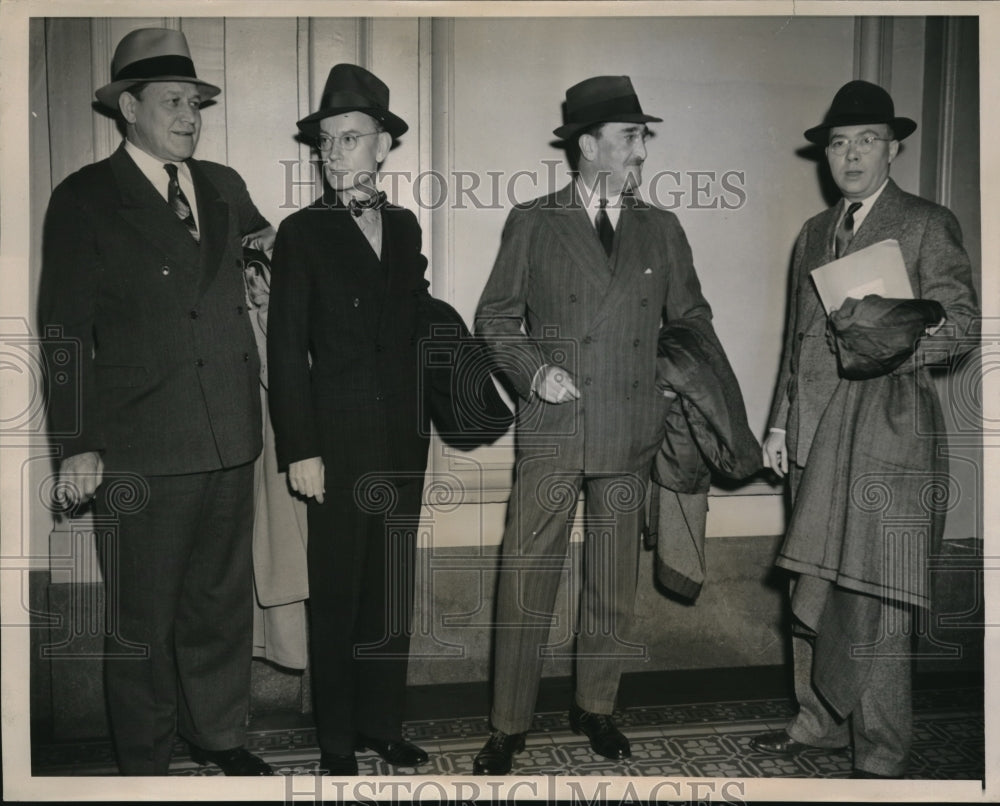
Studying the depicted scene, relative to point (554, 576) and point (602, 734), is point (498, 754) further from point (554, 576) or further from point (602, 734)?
point (554, 576)

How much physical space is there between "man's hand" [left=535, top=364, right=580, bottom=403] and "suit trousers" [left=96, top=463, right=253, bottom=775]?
2.91 feet

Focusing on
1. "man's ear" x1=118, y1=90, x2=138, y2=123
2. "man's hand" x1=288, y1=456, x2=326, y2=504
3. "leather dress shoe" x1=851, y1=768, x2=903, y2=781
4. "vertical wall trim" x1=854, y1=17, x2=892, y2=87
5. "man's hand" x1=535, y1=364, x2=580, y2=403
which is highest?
"vertical wall trim" x1=854, y1=17, x2=892, y2=87

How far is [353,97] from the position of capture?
2.91m

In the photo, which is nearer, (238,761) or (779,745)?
(238,761)

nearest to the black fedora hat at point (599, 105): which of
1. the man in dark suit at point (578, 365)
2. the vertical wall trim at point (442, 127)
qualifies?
the man in dark suit at point (578, 365)

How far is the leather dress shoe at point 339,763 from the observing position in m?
2.93

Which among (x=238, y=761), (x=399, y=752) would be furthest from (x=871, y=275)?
(x=238, y=761)

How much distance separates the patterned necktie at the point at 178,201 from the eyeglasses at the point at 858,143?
1.88m

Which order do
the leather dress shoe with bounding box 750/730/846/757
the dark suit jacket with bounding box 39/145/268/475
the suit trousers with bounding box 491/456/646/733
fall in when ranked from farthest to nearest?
the leather dress shoe with bounding box 750/730/846/757, the suit trousers with bounding box 491/456/646/733, the dark suit jacket with bounding box 39/145/268/475

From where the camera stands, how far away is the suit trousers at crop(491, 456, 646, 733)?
9.82 ft

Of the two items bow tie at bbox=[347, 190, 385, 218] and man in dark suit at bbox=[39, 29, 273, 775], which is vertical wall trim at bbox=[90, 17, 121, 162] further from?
bow tie at bbox=[347, 190, 385, 218]

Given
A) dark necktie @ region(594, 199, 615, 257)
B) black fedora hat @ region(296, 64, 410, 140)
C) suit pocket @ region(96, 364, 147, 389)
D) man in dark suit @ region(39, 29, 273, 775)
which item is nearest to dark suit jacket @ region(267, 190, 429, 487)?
man in dark suit @ region(39, 29, 273, 775)

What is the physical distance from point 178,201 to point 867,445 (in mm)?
2075

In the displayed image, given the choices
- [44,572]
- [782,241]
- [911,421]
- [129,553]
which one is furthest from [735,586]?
[44,572]
